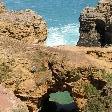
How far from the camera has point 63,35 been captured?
281ft

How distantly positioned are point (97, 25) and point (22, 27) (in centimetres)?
1383

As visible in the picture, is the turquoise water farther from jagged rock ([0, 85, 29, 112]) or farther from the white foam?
jagged rock ([0, 85, 29, 112])

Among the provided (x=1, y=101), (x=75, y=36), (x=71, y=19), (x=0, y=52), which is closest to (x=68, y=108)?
(x=0, y=52)

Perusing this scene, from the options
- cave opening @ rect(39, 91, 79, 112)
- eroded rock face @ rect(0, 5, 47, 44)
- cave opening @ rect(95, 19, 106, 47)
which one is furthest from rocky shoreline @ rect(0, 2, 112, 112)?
cave opening @ rect(95, 19, 106, 47)

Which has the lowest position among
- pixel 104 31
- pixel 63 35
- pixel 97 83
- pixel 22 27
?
pixel 63 35

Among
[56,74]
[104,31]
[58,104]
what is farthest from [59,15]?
[56,74]

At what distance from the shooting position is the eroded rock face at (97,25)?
5203cm

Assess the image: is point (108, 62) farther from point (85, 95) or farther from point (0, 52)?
point (0, 52)

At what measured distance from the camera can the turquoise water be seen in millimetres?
84231

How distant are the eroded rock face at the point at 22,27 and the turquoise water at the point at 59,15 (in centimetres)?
3554

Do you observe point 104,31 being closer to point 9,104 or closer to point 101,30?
point 101,30

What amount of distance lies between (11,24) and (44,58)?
734 cm

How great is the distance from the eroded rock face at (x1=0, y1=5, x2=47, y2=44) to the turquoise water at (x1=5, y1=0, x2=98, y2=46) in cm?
3554

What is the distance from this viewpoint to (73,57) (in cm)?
3588
